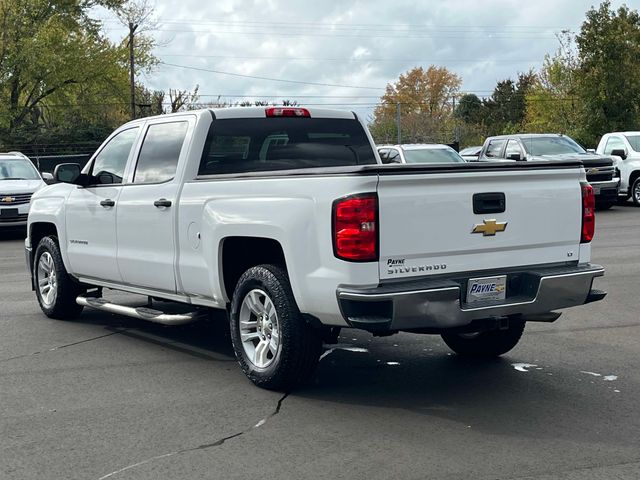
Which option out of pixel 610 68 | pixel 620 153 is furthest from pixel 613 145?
pixel 610 68

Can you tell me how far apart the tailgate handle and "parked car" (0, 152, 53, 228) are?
14.8 m

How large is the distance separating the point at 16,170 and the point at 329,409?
1647 cm

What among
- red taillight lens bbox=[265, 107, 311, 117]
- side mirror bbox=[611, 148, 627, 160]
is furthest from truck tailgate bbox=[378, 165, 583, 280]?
side mirror bbox=[611, 148, 627, 160]

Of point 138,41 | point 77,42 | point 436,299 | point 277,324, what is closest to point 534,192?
point 436,299

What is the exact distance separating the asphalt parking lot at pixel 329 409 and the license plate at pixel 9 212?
11217 millimetres

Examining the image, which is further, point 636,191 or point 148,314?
point 636,191

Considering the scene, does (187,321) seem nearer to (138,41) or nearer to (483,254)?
(483,254)

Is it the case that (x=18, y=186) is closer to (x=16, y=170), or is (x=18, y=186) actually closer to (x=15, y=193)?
(x=15, y=193)

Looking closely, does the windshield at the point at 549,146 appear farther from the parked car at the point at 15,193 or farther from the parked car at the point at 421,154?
the parked car at the point at 15,193

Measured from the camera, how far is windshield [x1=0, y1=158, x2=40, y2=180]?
66.5 ft

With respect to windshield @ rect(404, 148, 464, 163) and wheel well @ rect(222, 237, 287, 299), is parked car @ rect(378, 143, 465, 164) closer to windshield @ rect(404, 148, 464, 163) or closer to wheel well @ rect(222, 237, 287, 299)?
windshield @ rect(404, 148, 464, 163)

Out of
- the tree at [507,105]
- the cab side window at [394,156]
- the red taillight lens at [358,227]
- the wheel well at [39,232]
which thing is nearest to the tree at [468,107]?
the tree at [507,105]

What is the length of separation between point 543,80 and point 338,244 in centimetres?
6160

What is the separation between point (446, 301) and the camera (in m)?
5.56
